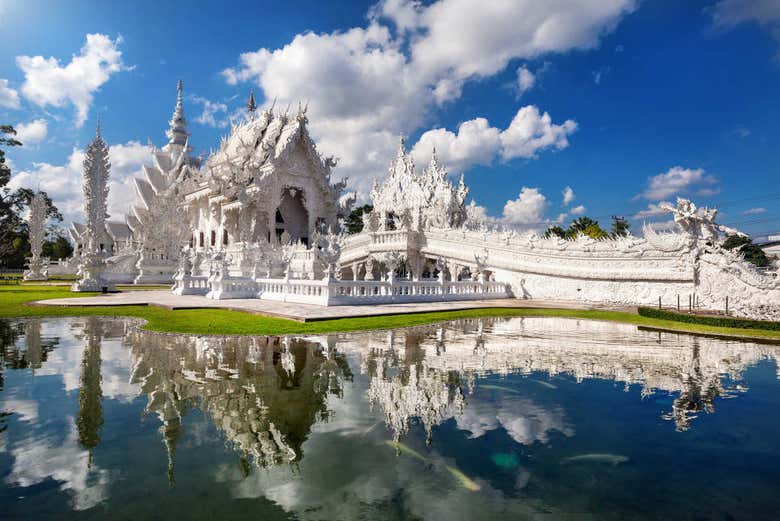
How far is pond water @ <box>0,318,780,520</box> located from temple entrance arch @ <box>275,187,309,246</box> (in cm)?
2677

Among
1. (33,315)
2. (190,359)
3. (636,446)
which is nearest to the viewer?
(636,446)

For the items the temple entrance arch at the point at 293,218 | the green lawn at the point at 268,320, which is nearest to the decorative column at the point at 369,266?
the temple entrance arch at the point at 293,218

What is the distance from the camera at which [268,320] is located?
10867 mm

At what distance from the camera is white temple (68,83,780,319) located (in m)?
15.4

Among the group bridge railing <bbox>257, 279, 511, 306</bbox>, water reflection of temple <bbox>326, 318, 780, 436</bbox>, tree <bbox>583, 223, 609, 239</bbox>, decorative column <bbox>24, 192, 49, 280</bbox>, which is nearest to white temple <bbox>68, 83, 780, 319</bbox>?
bridge railing <bbox>257, 279, 511, 306</bbox>

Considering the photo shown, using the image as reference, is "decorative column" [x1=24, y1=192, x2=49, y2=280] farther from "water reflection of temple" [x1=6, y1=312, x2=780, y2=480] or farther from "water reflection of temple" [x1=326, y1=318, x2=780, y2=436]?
"water reflection of temple" [x1=326, y1=318, x2=780, y2=436]

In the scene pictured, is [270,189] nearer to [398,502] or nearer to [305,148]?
[305,148]

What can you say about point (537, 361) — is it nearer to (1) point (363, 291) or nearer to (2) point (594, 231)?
(1) point (363, 291)

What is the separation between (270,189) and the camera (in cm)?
2941

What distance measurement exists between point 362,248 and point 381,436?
23.7 meters

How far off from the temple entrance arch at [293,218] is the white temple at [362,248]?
11 cm

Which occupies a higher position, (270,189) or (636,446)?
(270,189)

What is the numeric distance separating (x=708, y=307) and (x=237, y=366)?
1552 cm

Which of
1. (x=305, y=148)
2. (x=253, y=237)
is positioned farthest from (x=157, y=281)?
(x=305, y=148)
